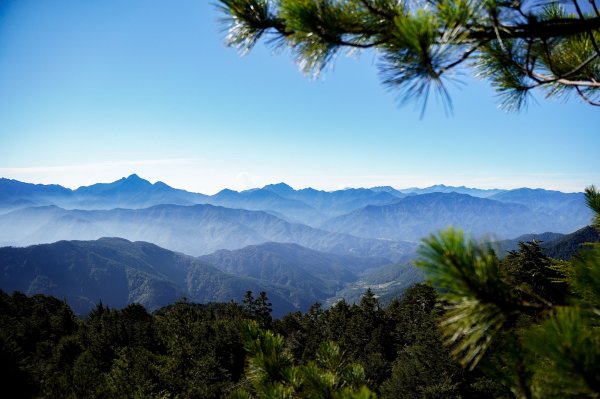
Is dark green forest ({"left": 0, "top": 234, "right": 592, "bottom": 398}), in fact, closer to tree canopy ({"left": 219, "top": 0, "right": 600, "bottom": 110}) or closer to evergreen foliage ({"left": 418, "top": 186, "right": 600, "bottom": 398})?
evergreen foliage ({"left": 418, "top": 186, "right": 600, "bottom": 398})

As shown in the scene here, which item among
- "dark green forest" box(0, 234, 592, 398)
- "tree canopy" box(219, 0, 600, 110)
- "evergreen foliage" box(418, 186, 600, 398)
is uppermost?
"tree canopy" box(219, 0, 600, 110)

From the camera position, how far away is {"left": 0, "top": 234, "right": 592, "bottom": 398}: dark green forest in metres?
4.07

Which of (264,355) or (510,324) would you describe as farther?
(264,355)

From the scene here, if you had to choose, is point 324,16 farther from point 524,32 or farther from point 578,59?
point 578,59

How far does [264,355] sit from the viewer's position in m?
4.30

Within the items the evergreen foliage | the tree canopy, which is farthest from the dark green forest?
the tree canopy

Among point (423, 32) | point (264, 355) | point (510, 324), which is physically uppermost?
point (423, 32)

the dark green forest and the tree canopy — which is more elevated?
the tree canopy

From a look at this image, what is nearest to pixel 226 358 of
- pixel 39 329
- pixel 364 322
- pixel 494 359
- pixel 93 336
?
pixel 93 336

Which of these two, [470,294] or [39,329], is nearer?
[470,294]

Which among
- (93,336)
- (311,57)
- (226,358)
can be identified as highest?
(311,57)

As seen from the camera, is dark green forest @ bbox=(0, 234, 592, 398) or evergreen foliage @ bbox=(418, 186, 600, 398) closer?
evergreen foliage @ bbox=(418, 186, 600, 398)

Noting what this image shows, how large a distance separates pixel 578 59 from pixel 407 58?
256 centimetres

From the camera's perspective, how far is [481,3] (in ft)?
8.78
